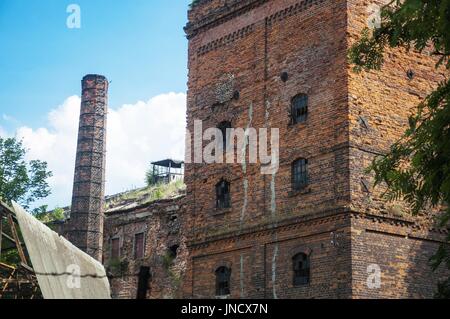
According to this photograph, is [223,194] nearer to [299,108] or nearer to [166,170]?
[299,108]

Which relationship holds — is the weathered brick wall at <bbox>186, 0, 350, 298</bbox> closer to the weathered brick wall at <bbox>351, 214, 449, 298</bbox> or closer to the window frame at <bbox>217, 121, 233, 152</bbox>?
the window frame at <bbox>217, 121, 233, 152</bbox>

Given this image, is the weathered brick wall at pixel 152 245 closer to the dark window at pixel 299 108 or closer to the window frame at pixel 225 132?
the window frame at pixel 225 132

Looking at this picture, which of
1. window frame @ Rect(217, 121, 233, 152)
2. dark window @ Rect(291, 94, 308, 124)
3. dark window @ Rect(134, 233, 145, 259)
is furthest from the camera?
dark window @ Rect(134, 233, 145, 259)

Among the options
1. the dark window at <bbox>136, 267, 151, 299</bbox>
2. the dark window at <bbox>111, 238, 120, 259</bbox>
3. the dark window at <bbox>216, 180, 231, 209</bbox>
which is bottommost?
the dark window at <bbox>136, 267, 151, 299</bbox>

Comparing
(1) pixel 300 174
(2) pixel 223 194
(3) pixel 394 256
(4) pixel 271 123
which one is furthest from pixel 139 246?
(3) pixel 394 256

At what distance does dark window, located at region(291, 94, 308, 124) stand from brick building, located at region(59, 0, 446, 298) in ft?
0.11

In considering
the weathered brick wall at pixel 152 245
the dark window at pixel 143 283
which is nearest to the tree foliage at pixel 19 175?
the weathered brick wall at pixel 152 245

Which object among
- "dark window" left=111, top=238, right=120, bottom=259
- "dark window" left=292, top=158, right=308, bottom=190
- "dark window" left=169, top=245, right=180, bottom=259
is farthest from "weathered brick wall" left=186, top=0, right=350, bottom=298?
"dark window" left=111, top=238, right=120, bottom=259

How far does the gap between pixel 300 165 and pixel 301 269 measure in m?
2.87

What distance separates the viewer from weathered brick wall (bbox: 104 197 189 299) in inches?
1159

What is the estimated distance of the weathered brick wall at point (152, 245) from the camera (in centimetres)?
2944

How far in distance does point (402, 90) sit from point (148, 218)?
12886 mm

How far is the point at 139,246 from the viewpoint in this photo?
104ft
